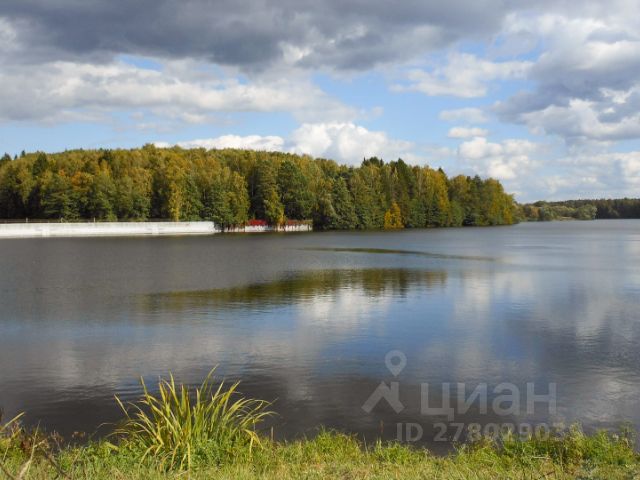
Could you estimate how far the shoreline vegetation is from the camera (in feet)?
25.0

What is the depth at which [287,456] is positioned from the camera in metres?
8.90

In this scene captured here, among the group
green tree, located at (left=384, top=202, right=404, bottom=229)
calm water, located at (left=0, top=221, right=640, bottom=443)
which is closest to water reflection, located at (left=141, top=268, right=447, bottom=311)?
calm water, located at (left=0, top=221, right=640, bottom=443)

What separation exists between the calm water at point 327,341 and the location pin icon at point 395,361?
223 mm

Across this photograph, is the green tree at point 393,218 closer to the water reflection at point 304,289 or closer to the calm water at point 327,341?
the water reflection at point 304,289

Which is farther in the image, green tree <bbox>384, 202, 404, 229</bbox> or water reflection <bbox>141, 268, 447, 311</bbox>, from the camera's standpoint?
green tree <bbox>384, 202, 404, 229</bbox>

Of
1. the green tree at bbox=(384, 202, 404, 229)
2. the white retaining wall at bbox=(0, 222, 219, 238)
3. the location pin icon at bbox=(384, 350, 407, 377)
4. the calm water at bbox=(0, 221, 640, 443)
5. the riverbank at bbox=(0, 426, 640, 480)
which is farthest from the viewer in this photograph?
the green tree at bbox=(384, 202, 404, 229)

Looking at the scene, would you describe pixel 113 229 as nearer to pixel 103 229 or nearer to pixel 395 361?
pixel 103 229

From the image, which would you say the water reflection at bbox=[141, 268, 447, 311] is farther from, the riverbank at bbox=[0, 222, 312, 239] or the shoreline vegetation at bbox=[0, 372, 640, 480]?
the riverbank at bbox=[0, 222, 312, 239]

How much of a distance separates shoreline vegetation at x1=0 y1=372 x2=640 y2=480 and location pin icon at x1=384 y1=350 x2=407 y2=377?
4678 mm

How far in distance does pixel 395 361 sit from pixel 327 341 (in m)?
2.91

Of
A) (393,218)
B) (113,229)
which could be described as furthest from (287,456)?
(393,218)

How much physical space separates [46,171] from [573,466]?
134 meters

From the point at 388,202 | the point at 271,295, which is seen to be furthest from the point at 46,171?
the point at 271,295

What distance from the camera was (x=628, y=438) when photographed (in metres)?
10.2
